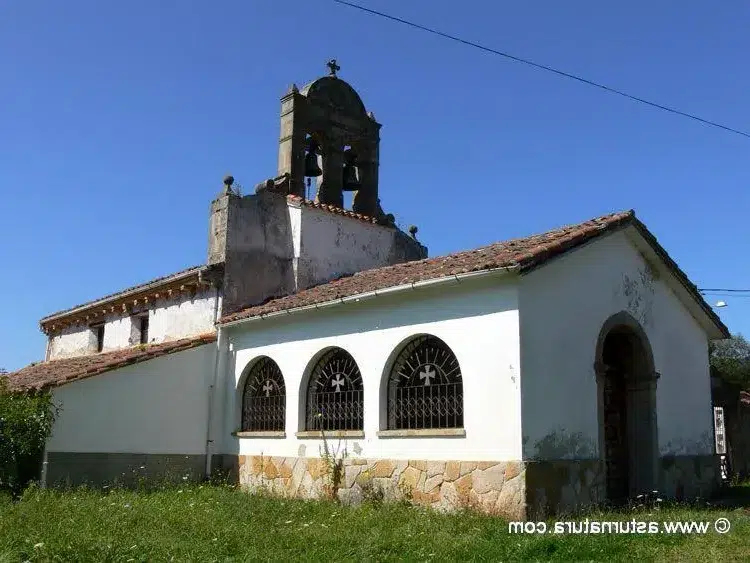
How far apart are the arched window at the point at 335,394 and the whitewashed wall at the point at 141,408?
2.61 metres

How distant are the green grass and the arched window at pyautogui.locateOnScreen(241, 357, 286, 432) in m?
2.83

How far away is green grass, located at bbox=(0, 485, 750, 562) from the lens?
788 centimetres

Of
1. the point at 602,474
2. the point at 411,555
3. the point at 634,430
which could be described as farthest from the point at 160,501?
the point at 634,430

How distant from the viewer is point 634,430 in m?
12.8

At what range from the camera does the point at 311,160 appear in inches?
697

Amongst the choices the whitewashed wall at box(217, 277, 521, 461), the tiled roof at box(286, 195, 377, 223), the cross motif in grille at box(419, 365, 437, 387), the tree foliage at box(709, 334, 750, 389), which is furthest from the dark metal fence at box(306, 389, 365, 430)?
the tree foliage at box(709, 334, 750, 389)

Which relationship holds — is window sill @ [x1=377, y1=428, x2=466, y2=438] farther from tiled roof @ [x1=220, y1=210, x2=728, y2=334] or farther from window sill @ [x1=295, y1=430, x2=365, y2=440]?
tiled roof @ [x1=220, y1=210, x2=728, y2=334]

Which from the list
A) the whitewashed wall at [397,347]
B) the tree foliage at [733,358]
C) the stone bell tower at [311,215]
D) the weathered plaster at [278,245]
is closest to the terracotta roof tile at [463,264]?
the whitewashed wall at [397,347]

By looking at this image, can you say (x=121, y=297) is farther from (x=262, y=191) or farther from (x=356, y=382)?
(x=356, y=382)

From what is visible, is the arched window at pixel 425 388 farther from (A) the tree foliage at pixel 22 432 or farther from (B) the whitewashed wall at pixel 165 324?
(A) the tree foliage at pixel 22 432

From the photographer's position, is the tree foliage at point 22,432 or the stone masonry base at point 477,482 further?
the tree foliage at point 22,432

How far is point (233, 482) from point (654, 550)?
28.1 feet

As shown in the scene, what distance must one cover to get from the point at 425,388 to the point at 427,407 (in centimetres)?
29

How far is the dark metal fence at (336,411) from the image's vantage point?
41.5 ft
